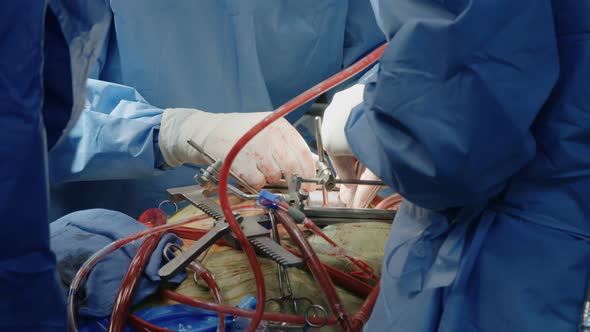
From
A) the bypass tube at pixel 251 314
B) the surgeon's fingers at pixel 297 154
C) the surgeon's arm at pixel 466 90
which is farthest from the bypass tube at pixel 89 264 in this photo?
the surgeon's arm at pixel 466 90

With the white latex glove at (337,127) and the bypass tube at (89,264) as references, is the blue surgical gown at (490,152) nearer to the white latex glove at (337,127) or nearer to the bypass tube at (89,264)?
the white latex glove at (337,127)

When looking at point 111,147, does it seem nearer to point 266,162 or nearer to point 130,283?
point 266,162

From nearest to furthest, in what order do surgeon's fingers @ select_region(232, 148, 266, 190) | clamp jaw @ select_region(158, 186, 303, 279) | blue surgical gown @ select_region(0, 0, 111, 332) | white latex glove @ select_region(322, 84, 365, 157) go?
blue surgical gown @ select_region(0, 0, 111, 332) → clamp jaw @ select_region(158, 186, 303, 279) → white latex glove @ select_region(322, 84, 365, 157) → surgeon's fingers @ select_region(232, 148, 266, 190)

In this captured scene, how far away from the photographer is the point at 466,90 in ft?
1.91

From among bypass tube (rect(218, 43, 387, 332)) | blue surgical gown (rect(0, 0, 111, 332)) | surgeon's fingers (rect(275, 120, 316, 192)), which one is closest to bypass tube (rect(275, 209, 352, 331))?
bypass tube (rect(218, 43, 387, 332))

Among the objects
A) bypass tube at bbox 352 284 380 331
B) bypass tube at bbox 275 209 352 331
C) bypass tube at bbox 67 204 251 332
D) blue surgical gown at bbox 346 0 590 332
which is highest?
blue surgical gown at bbox 346 0 590 332

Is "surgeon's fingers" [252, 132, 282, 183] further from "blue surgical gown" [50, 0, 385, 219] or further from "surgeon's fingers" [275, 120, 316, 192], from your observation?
"blue surgical gown" [50, 0, 385, 219]

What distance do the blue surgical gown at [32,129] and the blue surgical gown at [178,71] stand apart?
1059mm

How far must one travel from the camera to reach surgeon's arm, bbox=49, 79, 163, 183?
5.45ft

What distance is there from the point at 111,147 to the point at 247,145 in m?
0.55

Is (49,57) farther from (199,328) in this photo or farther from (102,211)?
(102,211)

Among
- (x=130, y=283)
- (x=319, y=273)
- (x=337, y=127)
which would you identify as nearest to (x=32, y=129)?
(x=130, y=283)

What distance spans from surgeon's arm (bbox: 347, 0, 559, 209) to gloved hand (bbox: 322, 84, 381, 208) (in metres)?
0.47

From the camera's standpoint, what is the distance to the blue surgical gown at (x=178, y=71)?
66.6 inches
